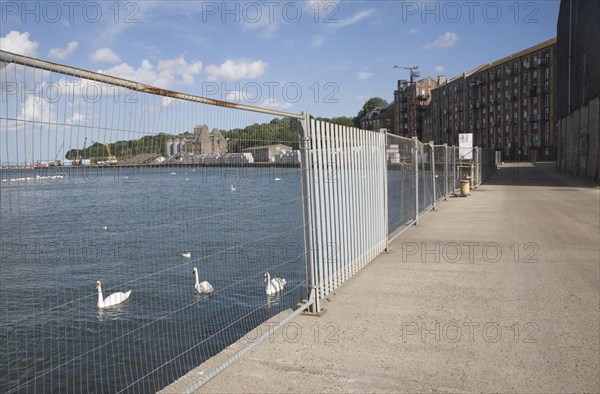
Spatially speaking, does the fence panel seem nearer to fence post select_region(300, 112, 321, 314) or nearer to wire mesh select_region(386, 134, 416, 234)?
fence post select_region(300, 112, 321, 314)

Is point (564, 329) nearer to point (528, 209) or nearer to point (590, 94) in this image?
point (528, 209)

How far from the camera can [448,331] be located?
514cm

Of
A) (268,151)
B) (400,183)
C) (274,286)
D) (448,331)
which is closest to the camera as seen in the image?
(448,331)

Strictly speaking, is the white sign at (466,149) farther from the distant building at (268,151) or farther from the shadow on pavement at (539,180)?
the distant building at (268,151)

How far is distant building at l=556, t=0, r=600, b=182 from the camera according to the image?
97.7 feet

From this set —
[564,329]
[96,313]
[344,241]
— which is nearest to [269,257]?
[96,313]

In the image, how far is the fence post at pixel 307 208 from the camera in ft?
17.8

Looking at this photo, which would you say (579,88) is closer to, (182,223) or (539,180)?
(539,180)

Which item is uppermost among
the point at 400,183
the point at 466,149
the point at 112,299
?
the point at 466,149

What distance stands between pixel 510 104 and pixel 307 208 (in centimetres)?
9524

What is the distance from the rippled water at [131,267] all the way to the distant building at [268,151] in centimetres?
14

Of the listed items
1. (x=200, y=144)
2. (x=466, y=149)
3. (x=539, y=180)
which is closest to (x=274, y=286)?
(x=200, y=144)

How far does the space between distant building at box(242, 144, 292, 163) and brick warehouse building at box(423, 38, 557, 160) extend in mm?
86731

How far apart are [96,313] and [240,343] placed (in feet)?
22.6
